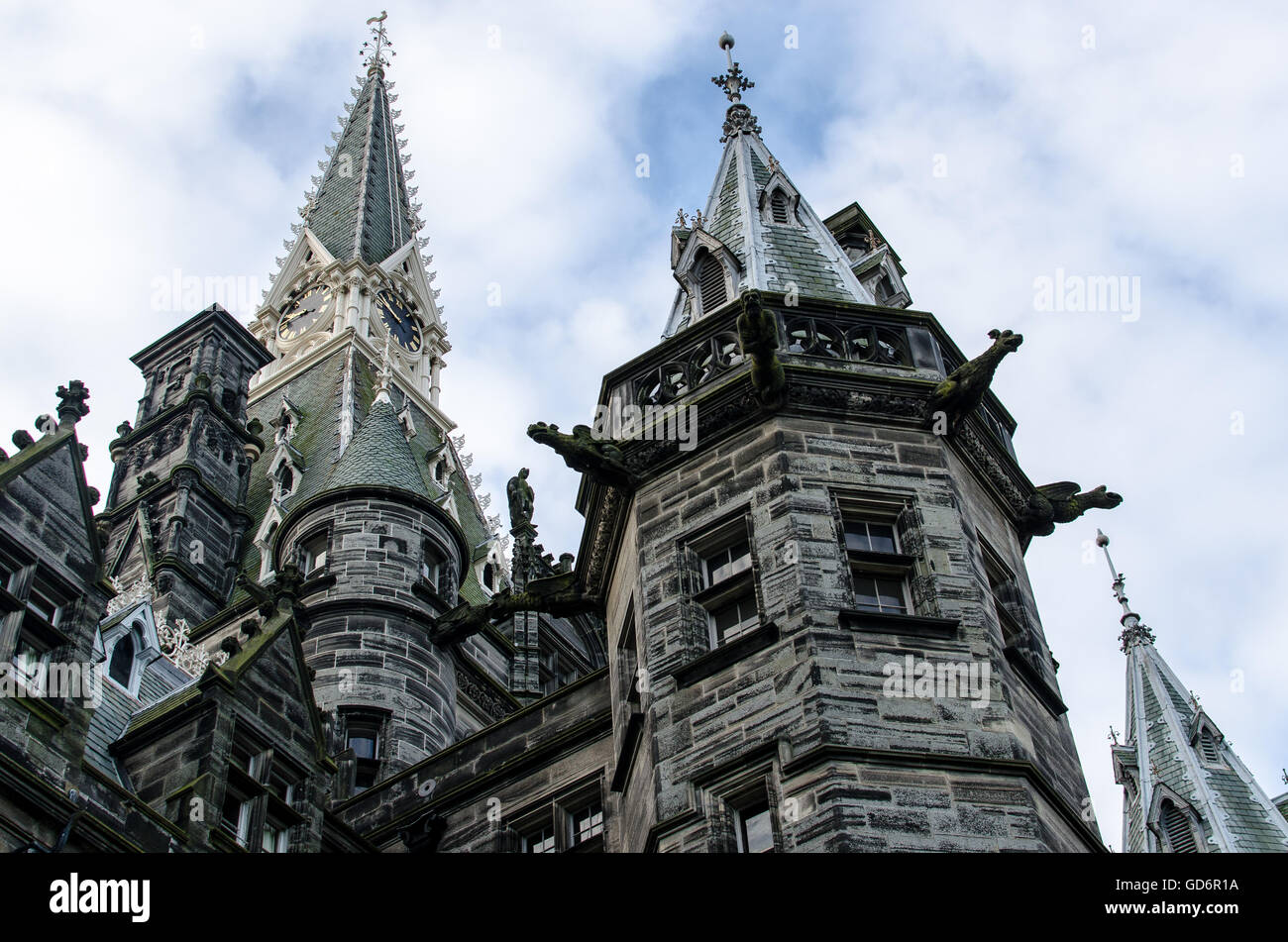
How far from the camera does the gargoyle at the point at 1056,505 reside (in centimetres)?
2000

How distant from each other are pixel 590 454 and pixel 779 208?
6190 mm

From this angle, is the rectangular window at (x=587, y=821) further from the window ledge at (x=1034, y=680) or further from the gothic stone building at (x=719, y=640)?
the window ledge at (x=1034, y=680)

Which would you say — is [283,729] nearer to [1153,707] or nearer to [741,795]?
[741,795]

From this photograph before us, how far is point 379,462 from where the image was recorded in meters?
36.4

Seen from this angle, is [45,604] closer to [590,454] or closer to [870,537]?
[590,454]

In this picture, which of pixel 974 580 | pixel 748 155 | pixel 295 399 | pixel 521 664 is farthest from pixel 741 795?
pixel 295 399

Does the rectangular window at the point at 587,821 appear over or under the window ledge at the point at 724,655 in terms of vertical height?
under

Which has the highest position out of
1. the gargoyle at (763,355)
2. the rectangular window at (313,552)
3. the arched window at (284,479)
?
the arched window at (284,479)

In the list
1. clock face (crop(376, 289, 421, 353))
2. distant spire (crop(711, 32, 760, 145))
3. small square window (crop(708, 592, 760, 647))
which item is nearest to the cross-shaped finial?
distant spire (crop(711, 32, 760, 145))

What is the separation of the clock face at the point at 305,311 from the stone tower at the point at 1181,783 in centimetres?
2999

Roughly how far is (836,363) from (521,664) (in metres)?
13.7

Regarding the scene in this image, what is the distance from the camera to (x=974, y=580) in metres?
17.2

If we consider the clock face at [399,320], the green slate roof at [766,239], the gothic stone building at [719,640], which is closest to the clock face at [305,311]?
the clock face at [399,320]
